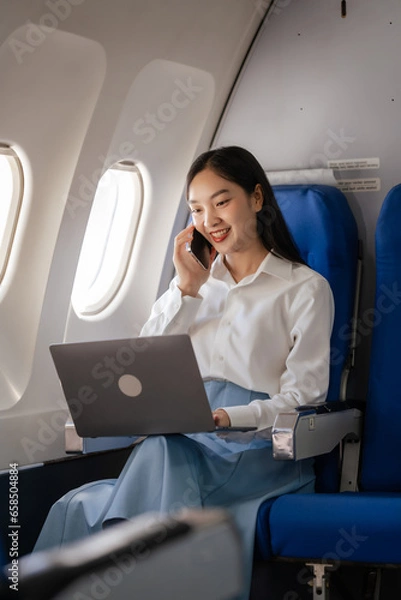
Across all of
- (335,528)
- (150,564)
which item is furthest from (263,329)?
(150,564)

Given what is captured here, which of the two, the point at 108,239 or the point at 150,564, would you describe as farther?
the point at 108,239

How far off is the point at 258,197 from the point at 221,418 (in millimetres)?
868

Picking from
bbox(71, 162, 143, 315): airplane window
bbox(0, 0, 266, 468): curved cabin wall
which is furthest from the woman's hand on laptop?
bbox(71, 162, 143, 315): airplane window

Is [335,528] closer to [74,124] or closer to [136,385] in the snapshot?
[136,385]

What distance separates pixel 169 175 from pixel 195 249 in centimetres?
82

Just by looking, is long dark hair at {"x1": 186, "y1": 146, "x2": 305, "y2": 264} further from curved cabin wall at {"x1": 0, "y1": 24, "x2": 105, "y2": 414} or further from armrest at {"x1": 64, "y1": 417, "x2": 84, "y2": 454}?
armrest at {"x1": 64, "y1": 417, "x2": 84, "y2": 454}

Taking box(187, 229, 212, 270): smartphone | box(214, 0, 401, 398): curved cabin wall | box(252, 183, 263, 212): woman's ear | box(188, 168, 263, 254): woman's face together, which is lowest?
box(187, 229, 212, 270): smartphone

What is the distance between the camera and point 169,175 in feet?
12.5

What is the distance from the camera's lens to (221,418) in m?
2.54

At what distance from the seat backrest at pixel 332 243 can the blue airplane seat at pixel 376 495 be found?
123 mm

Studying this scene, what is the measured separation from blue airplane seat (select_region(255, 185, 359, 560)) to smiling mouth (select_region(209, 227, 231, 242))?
35cm

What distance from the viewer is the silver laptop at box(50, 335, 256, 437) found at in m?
2.33

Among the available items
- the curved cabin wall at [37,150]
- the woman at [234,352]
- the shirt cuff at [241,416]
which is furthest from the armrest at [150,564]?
the curved cabin wall at [37,150]

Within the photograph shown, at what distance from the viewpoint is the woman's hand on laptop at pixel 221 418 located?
2535 millimetres
